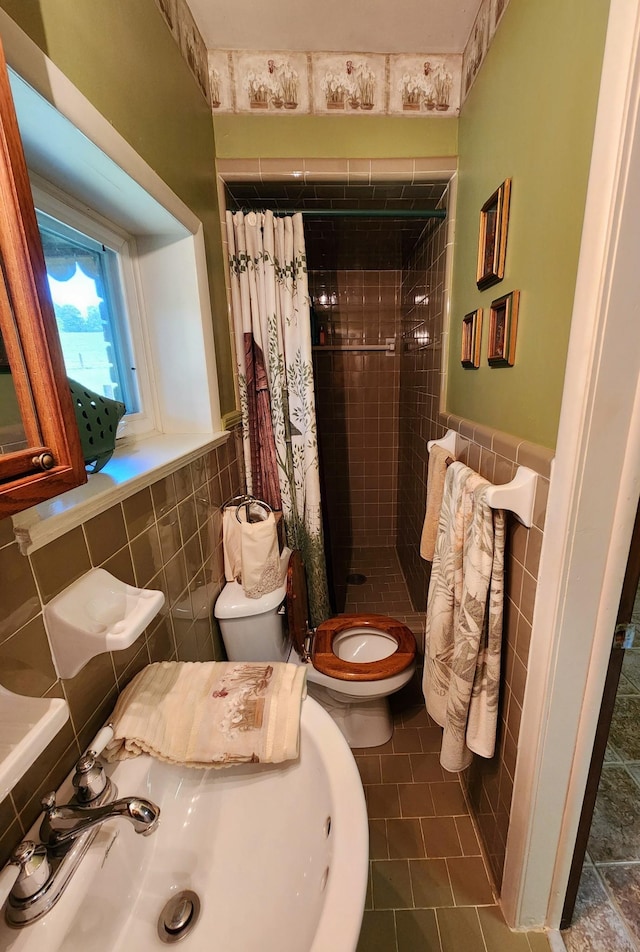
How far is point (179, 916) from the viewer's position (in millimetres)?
653

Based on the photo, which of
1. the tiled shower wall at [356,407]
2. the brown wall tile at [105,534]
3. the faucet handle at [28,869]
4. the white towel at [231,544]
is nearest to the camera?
the faucet handle at [28,869]

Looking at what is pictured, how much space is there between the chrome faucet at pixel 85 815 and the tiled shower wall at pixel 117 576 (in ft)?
0.14

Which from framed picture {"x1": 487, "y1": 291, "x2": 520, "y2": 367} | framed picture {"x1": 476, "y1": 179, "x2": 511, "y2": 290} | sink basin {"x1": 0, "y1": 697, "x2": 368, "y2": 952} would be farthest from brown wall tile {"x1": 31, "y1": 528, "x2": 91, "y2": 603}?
framed picture {"x1": 476, "y1": 179, "x2": 511, "y2": 290}

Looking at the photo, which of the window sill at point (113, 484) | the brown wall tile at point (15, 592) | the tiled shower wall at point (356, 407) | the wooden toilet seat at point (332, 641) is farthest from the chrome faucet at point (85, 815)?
the tiled shower wall at point (356, 407)

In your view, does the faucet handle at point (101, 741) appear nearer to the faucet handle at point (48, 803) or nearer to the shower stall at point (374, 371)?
the faucet handle at point (48, 803)

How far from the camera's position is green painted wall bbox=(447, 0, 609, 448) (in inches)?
25.6

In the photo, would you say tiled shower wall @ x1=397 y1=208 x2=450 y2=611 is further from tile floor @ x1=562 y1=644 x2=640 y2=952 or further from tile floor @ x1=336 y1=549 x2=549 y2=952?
tile floor @ x1=562 y1=644 x2=640 y2=952

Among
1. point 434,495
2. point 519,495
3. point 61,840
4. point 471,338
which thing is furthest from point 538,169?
point 61,840

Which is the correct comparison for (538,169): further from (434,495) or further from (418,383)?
(418,383)

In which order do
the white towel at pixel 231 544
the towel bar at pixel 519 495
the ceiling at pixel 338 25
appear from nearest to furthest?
the towel bar at pixel 519 495 < the ceiling at pixel 338 25 < the white towel at pixel 231 544

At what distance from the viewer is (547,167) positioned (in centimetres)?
75

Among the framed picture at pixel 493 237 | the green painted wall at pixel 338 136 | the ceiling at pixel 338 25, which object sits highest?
the ceiling at pixel 338 25

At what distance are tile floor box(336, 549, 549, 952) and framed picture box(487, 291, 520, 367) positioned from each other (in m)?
1.46

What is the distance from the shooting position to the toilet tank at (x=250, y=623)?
1309 millimetres
